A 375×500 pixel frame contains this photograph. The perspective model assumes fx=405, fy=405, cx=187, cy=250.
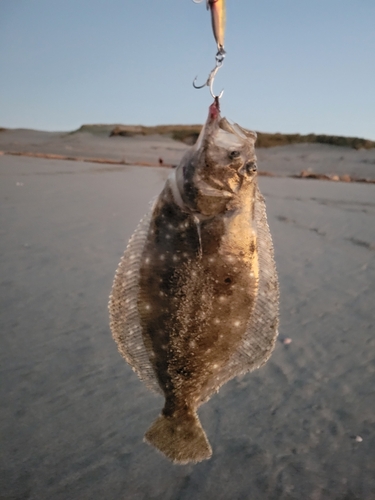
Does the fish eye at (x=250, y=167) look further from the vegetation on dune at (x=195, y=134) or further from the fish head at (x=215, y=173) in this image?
the vegetation on dune at (x=195, y=134)

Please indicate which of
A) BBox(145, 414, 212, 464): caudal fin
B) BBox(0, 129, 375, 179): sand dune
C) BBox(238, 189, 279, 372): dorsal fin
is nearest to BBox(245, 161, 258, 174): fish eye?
BBox(238, 189, 279, 372): dorsal fin

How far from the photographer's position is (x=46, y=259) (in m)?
5.24

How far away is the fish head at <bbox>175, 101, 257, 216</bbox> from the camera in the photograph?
173 centimetres

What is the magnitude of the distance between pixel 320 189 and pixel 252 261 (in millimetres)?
10915

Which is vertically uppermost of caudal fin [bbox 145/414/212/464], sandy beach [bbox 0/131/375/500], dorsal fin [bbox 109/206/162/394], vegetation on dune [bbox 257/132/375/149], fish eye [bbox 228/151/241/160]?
fish eye [bbox 228/151/241/160]

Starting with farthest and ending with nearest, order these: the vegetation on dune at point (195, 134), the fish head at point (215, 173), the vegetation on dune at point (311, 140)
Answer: the vegetation on dune at point (195, 134) < the vegetation on dune at point (311, 140) < the fish head at point (215, 173)

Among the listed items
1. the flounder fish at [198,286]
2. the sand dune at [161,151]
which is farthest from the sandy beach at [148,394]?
the sand dune at [161,151]

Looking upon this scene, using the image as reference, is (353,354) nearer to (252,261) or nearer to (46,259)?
(252,261)

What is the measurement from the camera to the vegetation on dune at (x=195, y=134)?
2170 cm

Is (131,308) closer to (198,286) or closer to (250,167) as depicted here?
(198,286)

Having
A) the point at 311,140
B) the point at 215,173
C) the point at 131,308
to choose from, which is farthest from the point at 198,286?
the point at 311,140

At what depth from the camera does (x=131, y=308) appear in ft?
6.44

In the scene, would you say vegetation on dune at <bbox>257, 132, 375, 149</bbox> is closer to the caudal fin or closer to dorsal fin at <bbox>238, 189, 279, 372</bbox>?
dorsal fin at <bbox>238, 189, 279, 372</bbox>

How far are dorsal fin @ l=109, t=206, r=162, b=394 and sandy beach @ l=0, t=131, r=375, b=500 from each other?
91 cm
